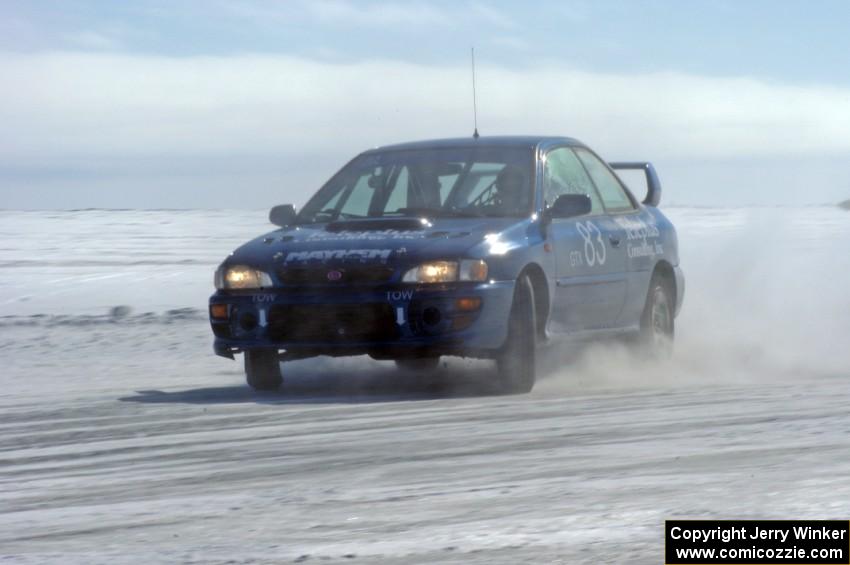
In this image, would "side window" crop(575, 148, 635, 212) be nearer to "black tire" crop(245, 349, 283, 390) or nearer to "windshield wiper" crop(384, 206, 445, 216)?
"windshield wiper" crop(384, 206, 445, 216)

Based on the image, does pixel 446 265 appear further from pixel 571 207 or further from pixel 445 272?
pixel 571 207

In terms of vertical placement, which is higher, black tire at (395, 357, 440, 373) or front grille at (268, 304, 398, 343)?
front grille at (268, 304, 398, 343)

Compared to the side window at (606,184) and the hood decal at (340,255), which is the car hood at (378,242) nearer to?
the hood decal at (340,255)

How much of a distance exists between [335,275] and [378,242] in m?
0.31

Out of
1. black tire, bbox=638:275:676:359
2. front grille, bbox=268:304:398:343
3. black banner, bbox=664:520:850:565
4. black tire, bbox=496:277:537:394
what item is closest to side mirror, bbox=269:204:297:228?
front grille, bbox=268:304:398:343

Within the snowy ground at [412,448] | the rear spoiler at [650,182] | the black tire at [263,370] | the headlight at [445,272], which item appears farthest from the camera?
the rear spoiler at [650,182]

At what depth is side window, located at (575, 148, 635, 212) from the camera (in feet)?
34.4

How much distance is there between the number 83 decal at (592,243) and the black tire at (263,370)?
76.4 inches

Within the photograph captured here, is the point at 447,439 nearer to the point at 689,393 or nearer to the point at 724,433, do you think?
the point at 724,433

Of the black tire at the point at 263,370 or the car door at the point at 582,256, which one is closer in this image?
the black tire at the point at 263,370

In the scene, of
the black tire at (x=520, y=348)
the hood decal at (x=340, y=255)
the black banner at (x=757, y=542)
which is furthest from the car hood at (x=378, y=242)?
the black banner at (x=757, y=542)

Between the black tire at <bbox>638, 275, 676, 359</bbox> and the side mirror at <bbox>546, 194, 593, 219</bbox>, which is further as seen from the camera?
the black tire at <bbox>638, 275, 676, 359</bbox>

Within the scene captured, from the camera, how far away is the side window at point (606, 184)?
34.4ft

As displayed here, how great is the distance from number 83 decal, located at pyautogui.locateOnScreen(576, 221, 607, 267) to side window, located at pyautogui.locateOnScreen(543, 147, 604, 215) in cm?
12
